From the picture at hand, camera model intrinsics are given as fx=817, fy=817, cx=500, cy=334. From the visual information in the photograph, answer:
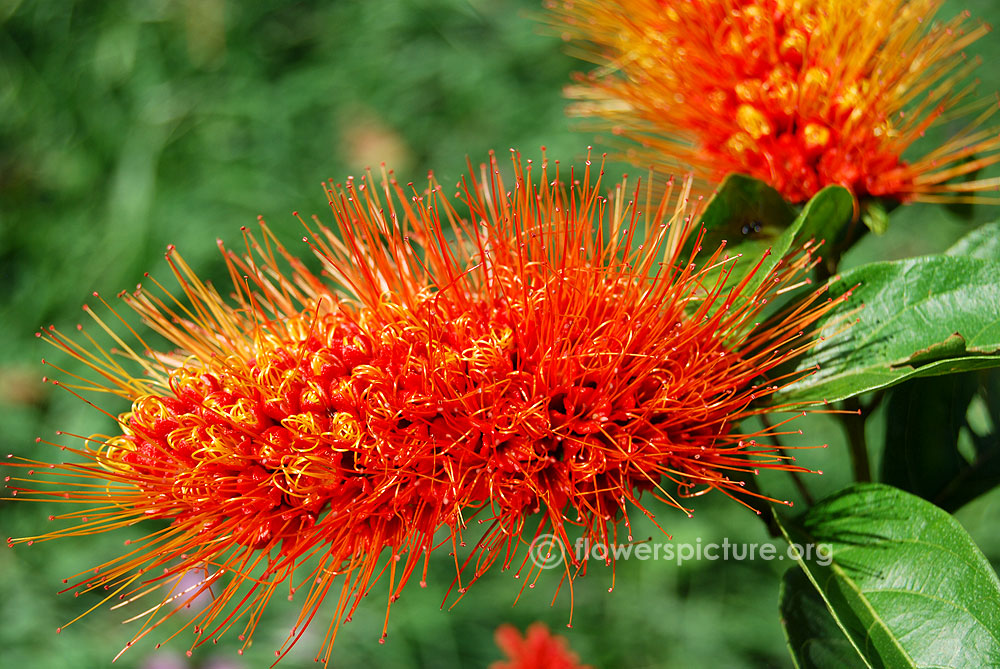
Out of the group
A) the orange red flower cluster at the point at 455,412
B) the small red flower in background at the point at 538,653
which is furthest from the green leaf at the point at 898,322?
the small red flower in background at the point at 538,653

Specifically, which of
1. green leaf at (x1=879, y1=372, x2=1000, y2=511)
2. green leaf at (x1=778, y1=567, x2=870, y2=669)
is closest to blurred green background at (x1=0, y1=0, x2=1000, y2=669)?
green leaf at (x1=879, y1=372, x2=1000, y2=511)

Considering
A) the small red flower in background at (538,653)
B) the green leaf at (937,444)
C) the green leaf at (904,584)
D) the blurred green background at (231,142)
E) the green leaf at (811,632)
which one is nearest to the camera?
the green leaf at (904,584)

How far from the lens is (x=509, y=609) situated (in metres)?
2.42

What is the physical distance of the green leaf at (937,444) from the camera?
0.95 meters

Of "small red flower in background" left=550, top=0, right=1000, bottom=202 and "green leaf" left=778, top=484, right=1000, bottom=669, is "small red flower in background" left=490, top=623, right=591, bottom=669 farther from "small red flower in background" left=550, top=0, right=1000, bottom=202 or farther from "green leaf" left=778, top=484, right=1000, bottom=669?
"small red flower in background" left=550, top=0, right=1000, bottom=202

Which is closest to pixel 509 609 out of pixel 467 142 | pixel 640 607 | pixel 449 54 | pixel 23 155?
pixel 640 607

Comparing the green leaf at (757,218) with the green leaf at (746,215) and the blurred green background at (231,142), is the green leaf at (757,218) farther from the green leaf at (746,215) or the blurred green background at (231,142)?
the blurred green background at (231,142)

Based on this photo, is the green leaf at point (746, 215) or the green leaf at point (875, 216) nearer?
the green leaf at point (746, 215)

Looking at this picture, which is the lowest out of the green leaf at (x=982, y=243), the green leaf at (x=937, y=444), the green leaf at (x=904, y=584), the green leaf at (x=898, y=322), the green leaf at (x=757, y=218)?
the green leaf at (x=937, y=444)

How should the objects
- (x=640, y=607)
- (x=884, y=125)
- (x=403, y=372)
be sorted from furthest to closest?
(x=640, y=607) → (x=884, y=125) → (x=403, y=372)

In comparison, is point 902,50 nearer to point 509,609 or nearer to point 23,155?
point 509,609

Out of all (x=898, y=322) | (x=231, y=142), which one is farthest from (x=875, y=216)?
(x=231, y=142)

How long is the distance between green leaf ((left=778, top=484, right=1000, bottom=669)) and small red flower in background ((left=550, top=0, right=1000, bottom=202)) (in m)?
0.43

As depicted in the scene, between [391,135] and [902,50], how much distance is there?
2.19 metres
